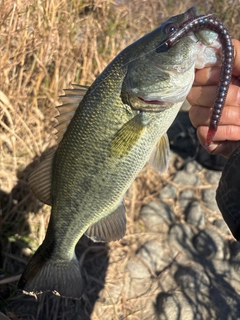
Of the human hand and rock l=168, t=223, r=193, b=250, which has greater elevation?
the human hand

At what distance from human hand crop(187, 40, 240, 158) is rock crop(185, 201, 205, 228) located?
5.71 ft

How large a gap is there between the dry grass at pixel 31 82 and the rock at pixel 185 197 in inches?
20.5

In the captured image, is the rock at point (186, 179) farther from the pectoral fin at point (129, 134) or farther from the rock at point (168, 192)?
the pectoral fin at point (129, 134)

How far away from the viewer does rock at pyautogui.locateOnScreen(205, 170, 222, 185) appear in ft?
13.0

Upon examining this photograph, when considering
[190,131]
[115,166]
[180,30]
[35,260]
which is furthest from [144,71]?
[190,131]

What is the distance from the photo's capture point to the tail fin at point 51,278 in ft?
6.45

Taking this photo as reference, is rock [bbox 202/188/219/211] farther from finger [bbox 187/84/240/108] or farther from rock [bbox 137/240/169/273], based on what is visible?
finger [bbox 187/84/240/108]

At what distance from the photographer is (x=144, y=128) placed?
174cm

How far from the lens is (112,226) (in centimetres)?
196

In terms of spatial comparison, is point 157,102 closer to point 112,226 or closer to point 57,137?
point 57,137

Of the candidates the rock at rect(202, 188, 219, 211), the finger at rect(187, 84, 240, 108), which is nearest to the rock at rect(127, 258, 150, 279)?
the rock at rect(202, 188, 219, 211)

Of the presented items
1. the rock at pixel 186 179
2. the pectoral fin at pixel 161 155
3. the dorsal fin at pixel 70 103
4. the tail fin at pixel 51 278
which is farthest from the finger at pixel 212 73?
the rock at pixel 186 179

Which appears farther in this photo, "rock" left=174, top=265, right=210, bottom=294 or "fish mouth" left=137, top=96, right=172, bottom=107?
"rock" left=174, top=265, right=210, bottom=294

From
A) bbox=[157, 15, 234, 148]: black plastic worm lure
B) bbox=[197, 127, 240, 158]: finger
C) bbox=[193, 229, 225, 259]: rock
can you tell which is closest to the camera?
bbox=[157, 15, 234, 148]: black plastic worm lure
